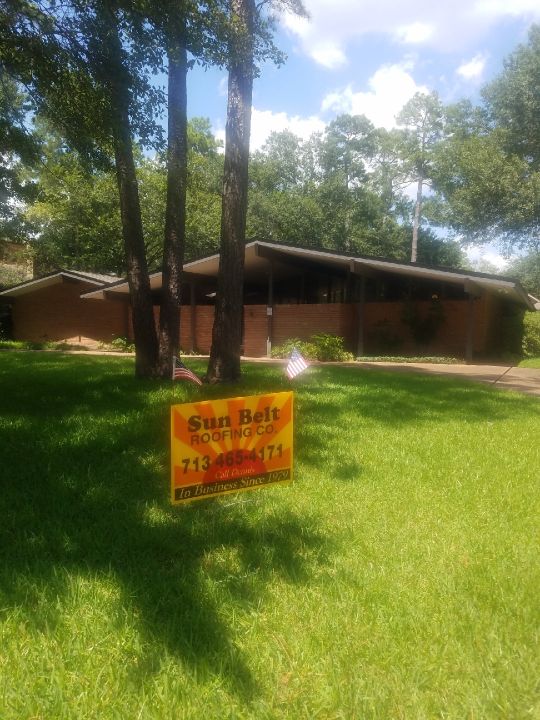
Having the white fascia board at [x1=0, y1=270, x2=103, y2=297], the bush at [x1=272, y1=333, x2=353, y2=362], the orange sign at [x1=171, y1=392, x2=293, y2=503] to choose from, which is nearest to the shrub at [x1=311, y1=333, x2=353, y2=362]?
the bush at [x1=272, y1=333, x2=353, y2=362]

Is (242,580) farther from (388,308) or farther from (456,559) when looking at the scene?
(388,308)

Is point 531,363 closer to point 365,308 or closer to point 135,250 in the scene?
point 365,308

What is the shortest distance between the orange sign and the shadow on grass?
0.96 feet

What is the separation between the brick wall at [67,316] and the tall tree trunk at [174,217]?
17.0 meters

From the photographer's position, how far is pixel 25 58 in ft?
24.0

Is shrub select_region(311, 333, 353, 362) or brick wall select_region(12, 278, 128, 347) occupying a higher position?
brick wall select_region(12, 278, 128, 347)

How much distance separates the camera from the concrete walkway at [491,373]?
12043mm

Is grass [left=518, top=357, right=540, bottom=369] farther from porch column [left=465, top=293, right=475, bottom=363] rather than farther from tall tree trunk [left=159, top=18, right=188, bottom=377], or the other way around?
tall tree trunk [left=159, top=18, right=188, bottom=377]

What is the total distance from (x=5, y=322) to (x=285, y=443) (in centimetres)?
2800

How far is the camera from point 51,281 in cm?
2650

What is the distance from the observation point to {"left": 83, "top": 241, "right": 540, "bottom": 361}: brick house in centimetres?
1872

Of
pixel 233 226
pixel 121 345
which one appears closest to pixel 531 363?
pixel 233 226

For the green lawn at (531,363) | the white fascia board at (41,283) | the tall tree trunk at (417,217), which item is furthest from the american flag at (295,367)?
the tall tree trunk at (417,217)

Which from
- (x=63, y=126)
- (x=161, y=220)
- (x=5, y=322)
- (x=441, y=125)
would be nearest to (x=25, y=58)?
(x=63, y=126)
